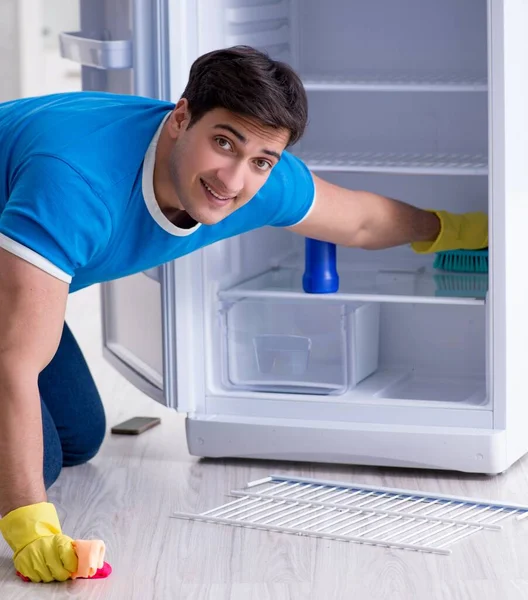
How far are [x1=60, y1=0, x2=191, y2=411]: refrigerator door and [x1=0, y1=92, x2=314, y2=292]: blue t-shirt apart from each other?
0.80 ft

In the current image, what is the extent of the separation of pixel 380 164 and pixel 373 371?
1.89 feet

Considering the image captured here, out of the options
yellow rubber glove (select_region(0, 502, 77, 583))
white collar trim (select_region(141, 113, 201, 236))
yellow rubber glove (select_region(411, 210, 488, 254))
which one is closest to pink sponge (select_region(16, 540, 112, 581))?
yellow rubber glove (select_region(0, 502, 77, 583))

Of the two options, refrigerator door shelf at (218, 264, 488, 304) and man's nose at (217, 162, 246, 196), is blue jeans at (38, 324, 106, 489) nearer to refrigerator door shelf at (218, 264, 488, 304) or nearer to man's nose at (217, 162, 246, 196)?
refrigerator door shelf at (218, 264, 488, 304)

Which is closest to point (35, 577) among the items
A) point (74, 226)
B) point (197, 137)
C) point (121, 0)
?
point (74, 226)

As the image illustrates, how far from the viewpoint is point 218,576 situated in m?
2.10

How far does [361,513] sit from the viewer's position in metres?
2.39

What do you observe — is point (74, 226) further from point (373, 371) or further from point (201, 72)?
point (373, 371)

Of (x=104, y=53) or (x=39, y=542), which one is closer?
(x=39, y=542)

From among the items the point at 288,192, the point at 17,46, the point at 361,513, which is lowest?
the point at 361,513

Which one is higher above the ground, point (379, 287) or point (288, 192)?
point (288, 192)

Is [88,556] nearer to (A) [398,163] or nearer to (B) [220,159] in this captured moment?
(B) [220,159]

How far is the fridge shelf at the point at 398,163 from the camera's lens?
2.52 meters

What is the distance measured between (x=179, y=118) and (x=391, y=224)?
658mm

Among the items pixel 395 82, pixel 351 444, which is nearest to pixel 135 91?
pixel 395 82
